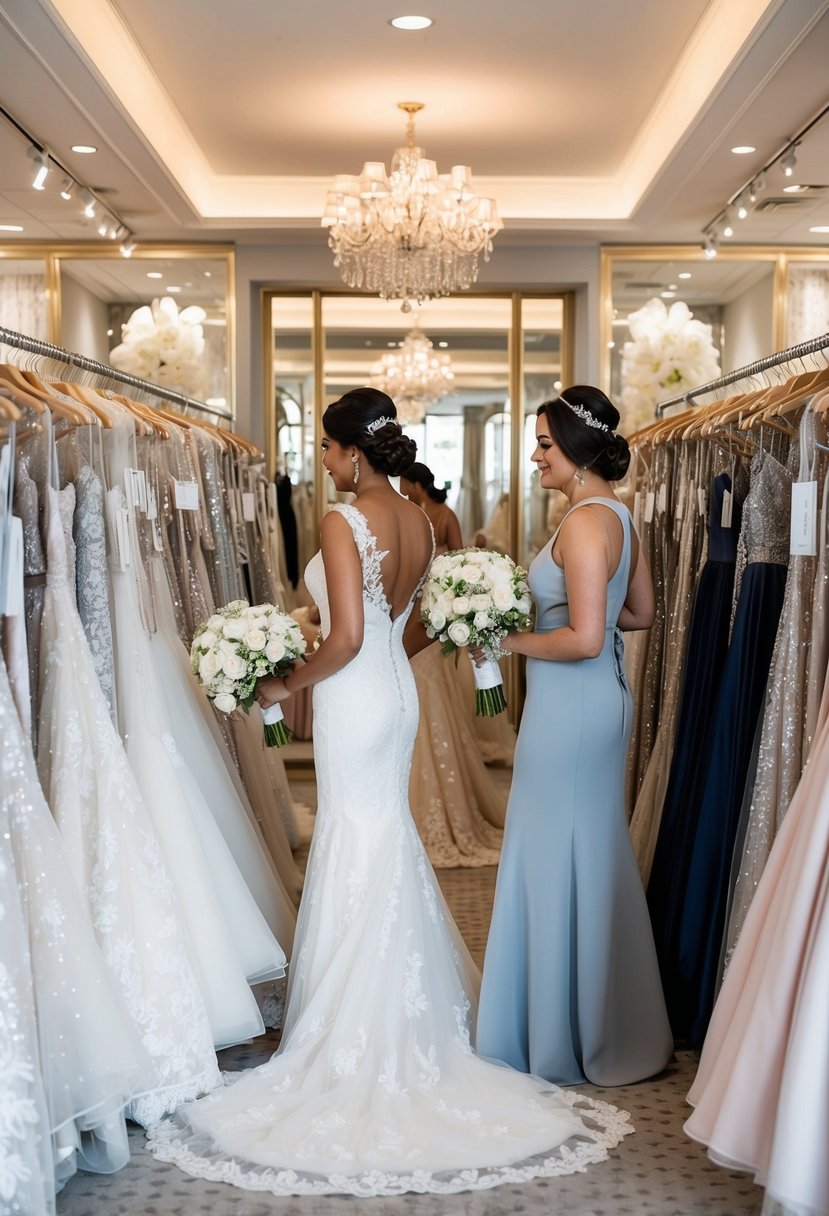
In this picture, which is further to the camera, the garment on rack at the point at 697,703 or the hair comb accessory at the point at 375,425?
the garment on rack at the point at 697,703

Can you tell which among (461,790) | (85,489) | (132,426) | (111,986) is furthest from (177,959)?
(461,790)

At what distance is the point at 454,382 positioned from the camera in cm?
805

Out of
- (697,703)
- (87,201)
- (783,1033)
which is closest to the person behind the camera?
(783,1033)

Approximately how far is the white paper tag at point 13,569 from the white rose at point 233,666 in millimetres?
657

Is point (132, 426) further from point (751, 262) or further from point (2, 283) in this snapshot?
point (751, 262)

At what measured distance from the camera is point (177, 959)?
2955mm

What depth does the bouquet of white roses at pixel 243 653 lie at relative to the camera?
3.09 meters

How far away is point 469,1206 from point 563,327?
6280 millimetres

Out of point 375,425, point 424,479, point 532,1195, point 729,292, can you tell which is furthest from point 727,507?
point 729,292

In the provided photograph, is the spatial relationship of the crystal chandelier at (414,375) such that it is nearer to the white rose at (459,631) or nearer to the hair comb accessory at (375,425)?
the hair comb accessory at (375,425)

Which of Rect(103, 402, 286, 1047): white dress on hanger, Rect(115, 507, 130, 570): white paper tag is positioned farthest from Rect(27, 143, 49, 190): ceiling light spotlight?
Rect(115, 507, 130, 570): white paper tag

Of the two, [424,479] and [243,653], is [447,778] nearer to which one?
[424,479]

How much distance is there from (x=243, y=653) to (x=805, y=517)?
1375 millimetres

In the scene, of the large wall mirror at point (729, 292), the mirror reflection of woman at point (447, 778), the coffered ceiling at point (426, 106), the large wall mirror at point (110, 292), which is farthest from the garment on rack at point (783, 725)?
the large wall mirror at point (110, 292)
